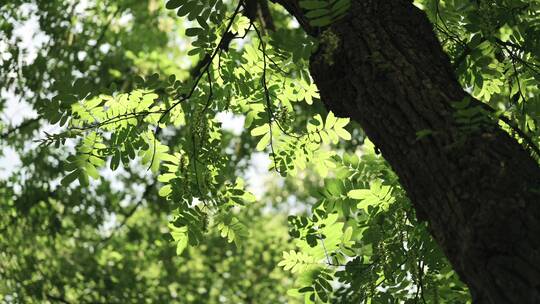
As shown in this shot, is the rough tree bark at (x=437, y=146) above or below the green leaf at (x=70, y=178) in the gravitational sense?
below

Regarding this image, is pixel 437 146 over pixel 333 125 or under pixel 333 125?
under

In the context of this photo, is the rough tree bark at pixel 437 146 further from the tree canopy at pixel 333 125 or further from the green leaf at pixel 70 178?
the green leaf at pixel 70 178

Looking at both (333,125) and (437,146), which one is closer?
(437,146)

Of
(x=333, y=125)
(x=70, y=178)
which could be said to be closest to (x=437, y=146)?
(x=333, y=125)

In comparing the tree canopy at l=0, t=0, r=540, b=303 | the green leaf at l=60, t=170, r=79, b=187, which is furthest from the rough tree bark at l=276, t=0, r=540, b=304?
the green leaf at l=60, t=170, r=79, b=187

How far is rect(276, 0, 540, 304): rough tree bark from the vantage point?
183 cm

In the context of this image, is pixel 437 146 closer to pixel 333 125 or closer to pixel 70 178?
pixel 333 125

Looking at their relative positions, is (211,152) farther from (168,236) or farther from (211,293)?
(211,293)

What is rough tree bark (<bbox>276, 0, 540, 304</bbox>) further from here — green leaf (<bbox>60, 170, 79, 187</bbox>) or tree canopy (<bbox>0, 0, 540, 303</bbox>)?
green leaf (<bbox>60, 170, 79, 187</bbox>)

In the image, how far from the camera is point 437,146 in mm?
2010

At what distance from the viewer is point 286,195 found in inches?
599

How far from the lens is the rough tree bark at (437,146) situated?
5.99 ft

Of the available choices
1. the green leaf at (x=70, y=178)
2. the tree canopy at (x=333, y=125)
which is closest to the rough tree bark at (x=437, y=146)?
the tree canopy at (x=333, y=125)

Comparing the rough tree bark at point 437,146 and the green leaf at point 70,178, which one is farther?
the green leaf at point 70,178
